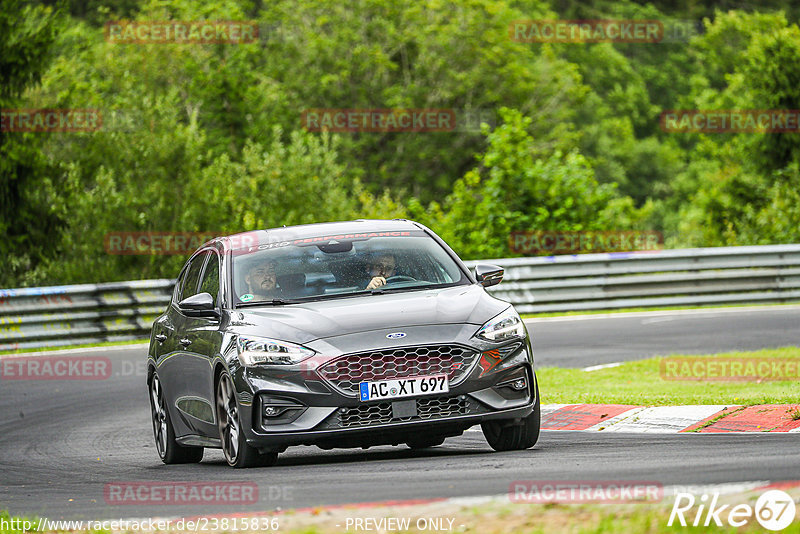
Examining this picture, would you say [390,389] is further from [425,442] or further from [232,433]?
[425,442]

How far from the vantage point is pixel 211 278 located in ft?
33.9

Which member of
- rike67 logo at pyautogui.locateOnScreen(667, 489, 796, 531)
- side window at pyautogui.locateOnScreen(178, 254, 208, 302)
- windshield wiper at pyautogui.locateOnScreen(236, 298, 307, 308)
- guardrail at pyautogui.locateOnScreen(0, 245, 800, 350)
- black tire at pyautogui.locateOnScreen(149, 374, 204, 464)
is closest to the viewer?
rike67 logo at pyautogui.locateOnScreen(667, 489, 796, 531)

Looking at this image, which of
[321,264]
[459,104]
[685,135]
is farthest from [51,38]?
[685,135]

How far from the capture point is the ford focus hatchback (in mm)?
8641

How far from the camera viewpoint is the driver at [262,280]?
9.60 meters

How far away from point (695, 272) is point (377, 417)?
17.3 m

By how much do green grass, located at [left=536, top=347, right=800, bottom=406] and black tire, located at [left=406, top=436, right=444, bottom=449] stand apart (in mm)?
2245

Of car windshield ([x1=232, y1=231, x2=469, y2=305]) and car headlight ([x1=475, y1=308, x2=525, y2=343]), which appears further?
car windshield ([x1=232, y1=231, x2=469, y2=305])

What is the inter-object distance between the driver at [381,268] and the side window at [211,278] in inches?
44.2

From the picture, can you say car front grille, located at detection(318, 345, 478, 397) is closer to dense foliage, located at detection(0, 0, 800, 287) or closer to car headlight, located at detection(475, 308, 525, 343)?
car headlight, located at detection(475, 308, 525, 343)

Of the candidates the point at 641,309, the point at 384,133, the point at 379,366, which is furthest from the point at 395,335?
the point at 384,133

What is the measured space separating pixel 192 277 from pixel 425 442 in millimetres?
2389

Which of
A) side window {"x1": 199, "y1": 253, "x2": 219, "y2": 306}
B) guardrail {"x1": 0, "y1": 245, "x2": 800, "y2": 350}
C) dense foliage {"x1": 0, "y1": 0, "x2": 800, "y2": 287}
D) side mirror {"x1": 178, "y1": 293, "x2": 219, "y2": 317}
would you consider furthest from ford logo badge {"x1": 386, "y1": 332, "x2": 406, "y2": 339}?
dense foliage {"x1": 0, "y1": 0, "x2": 800, "y2": 287}

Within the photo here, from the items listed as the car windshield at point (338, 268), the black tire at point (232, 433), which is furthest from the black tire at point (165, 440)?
the car windshield at point (338, 268)
